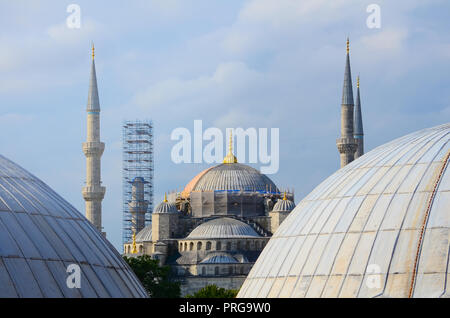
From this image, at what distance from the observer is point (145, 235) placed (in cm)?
10025

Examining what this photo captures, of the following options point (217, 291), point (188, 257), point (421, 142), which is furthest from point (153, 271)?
point (421, 142)

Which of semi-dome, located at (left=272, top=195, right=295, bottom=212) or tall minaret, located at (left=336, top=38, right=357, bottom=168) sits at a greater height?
tall minaret, located at (left=336, top=38, right=357, bottom=168)

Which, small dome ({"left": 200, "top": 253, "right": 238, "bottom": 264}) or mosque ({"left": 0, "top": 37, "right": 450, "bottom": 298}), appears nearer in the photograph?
mosque ({"left": 0, "top": 37, "right": 450, "bottom": 298})

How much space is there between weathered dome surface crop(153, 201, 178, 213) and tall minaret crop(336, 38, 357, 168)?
23.8 meters

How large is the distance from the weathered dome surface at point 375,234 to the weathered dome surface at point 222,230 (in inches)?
3081

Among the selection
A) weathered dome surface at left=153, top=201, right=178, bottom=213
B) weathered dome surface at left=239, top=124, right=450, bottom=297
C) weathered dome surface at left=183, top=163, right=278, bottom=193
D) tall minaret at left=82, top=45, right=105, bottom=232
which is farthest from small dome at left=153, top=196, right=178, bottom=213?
weathered dome surface at left=239, top=124, right=450, bottom=297

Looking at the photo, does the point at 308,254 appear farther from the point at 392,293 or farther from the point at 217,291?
the point at 217,291

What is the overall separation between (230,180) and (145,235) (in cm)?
1083

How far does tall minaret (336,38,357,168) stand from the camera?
79625mm

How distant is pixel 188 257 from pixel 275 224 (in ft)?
30.1

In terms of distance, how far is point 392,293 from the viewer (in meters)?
14.1

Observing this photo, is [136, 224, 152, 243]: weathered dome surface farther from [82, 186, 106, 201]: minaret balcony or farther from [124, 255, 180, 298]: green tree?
[124, 255, 180, 298]: green tree

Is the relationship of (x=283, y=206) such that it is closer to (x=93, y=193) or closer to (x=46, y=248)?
(x=93, y=193)

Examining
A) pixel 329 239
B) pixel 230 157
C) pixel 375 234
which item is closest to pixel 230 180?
pixel 230 157
